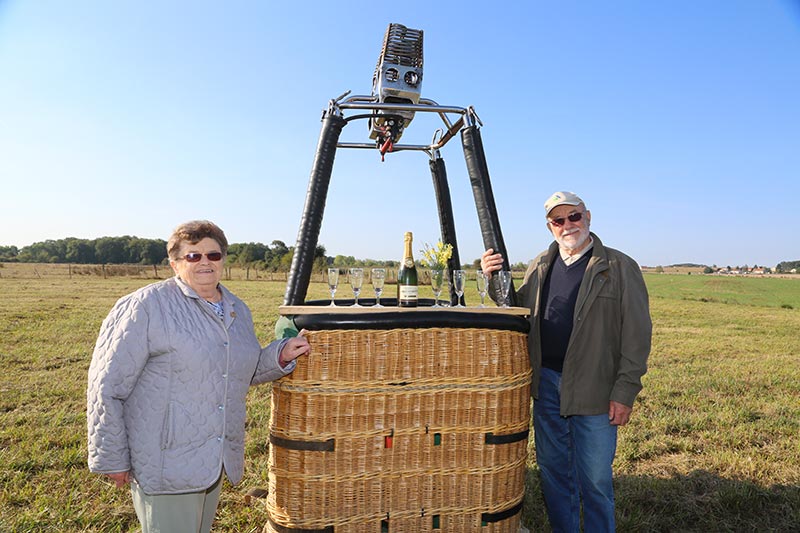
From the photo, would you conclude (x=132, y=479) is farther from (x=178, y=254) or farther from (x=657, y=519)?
(x=657, y=519)

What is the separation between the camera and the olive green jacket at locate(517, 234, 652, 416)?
280 centimetres

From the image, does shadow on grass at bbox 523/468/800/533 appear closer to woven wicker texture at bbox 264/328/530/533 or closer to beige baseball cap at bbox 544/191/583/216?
woven wicker texture at bbox 264/328/530/533

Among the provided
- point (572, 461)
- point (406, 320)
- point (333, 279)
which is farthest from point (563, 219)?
point (572, 461)

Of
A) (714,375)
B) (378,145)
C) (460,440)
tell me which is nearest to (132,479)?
(460,440)

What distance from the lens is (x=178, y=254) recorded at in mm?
2279

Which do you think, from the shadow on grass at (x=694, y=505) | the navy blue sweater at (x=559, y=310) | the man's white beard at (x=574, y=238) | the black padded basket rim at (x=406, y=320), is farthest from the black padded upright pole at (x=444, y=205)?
the shadow on grass at (x=694, y=505)

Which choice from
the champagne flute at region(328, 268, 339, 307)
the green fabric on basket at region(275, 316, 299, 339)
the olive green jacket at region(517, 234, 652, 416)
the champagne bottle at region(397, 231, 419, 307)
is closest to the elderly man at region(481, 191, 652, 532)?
the olive green jacket at region(517, 234, 652, 416)

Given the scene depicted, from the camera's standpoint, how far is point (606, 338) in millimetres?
2854

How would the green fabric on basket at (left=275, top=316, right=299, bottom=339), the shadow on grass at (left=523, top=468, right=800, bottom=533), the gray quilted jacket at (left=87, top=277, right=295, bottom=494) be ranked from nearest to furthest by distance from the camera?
1. the gray quilted jacket at (left=87, top=277, right=295, bottom=494)
2. the green fabric on basket at (left=275, top=316, right=299, bottom=339)
3. the shadow on grass at (left=523, top=468, right=800, bottom=533)

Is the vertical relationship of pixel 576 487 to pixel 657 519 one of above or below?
above

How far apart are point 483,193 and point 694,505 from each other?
8.41 feet

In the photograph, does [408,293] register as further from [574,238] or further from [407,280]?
[574,238]

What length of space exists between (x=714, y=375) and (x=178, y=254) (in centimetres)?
784

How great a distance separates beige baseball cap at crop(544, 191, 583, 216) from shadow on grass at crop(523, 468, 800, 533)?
6.48ft
